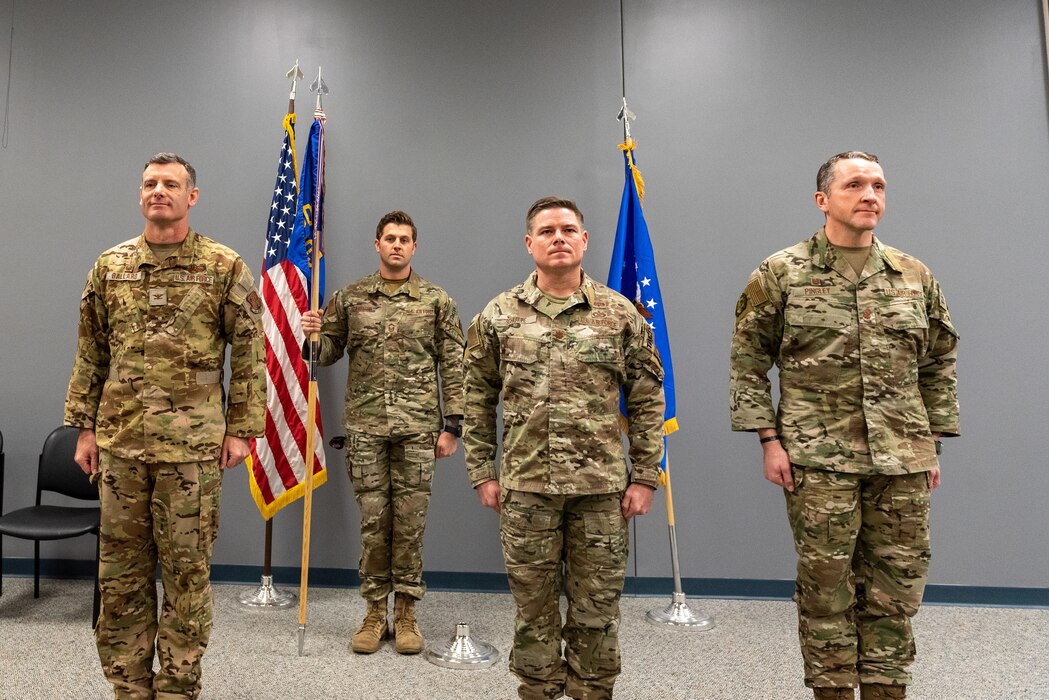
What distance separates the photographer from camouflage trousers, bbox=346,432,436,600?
283 cm

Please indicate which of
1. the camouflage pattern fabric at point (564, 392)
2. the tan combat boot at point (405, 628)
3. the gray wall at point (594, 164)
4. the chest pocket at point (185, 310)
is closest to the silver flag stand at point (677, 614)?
the gray wall at point (594, 164)

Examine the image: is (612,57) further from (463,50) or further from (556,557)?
(556,557)

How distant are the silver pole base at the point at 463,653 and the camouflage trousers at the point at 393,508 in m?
0.23

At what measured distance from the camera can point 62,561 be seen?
11.7 feet

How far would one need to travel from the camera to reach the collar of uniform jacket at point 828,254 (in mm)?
1958

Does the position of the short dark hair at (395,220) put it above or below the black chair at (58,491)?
above

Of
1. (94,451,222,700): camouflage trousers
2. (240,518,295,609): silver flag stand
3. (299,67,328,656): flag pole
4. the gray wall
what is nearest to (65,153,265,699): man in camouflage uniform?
(94,451,222,700): camouflage trousers

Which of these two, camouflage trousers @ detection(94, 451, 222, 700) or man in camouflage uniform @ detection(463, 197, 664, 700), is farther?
camouflage trousers @ detection(94, 451, 222, 700)

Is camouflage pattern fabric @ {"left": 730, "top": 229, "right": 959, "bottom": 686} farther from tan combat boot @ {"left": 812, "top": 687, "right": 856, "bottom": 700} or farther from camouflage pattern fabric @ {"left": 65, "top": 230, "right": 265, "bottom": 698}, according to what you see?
camouflage pattern fabric @ {"left": 65, "top": 230, "right": 265, "bottom": 698}

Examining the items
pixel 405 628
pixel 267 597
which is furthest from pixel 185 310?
pixel 267 597

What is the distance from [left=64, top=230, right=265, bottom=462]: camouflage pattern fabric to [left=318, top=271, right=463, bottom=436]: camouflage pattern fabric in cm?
72

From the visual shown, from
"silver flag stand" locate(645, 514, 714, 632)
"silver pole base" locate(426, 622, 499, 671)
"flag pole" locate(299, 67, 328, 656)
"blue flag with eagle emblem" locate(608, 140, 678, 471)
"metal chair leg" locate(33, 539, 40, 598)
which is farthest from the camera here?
"metal chair leg" locate(33, 539, 40, 598)

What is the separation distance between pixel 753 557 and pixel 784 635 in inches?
21.5

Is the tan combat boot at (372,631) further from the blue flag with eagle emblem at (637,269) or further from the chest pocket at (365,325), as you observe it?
the blue flag with eagle emblem at (637,269)
